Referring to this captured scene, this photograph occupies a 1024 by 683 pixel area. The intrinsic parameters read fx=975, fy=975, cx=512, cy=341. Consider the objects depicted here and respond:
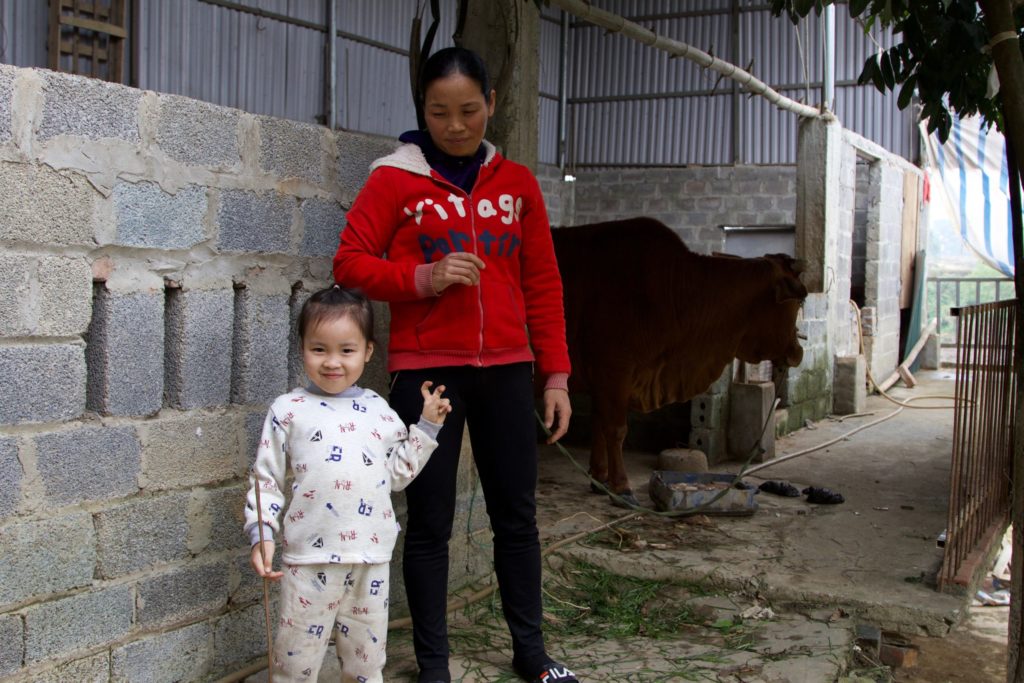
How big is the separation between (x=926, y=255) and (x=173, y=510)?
40.8 feet

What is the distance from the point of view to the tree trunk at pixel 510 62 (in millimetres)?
3721

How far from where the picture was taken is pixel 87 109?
2.40 metres

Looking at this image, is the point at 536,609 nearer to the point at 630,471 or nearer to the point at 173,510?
the point at 173,510

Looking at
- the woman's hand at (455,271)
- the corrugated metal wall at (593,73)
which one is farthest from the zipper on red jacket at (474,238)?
the corrugated metal wall at (593,73)

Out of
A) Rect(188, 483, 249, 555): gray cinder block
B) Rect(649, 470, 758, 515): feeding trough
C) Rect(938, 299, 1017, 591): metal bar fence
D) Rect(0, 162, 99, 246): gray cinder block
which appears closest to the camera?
Rect(0, 162, 99, 246): gray cinder block

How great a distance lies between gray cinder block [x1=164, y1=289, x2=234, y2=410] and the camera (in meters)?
2.67

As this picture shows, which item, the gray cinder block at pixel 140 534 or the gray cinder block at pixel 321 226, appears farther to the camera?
the gray cinder block at pixel 321 226

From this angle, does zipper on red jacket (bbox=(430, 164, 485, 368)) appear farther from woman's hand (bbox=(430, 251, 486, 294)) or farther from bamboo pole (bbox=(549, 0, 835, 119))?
bamboo pole (bbox=(549, 0, 835, 119))

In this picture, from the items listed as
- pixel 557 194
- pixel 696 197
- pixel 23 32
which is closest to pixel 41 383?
pixel 23 32

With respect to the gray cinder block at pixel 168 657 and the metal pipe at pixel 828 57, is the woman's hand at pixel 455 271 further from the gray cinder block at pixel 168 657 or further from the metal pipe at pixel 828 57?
the metal pipe at pixel 828 57

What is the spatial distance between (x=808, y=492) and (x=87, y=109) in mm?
4536

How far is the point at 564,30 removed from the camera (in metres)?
12.1

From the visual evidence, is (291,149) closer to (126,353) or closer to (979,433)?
(126,353)

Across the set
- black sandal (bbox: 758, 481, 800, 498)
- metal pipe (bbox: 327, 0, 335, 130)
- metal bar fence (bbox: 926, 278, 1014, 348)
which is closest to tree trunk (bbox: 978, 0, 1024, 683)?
black sandal (bbox: 758, 481, 800, 498)
